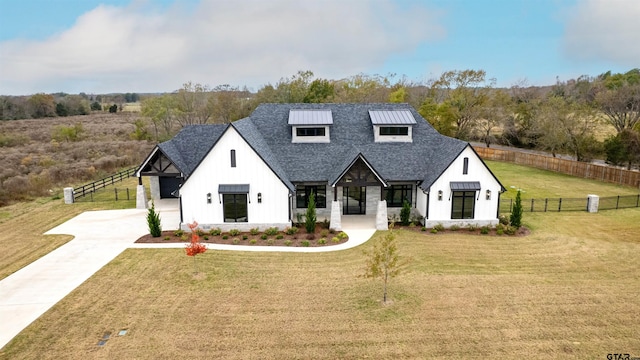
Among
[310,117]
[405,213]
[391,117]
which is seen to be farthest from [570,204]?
[310,117]

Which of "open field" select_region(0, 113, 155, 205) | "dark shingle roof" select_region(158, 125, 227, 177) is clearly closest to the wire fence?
"dark shingle roof" select_region(158, 125, 227, 177)

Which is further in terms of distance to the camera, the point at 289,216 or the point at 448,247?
the point at 289,216

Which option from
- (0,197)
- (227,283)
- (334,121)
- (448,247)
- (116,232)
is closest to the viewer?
(227,283)

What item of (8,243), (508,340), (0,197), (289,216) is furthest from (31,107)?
(508,340)

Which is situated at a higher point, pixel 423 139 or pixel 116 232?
pixel 423 139

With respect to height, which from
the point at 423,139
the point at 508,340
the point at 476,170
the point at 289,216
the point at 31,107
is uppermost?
the point at 31,107

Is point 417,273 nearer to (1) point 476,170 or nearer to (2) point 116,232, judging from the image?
(1) point 476,170

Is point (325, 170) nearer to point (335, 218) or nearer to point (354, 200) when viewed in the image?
point (354, 200)
